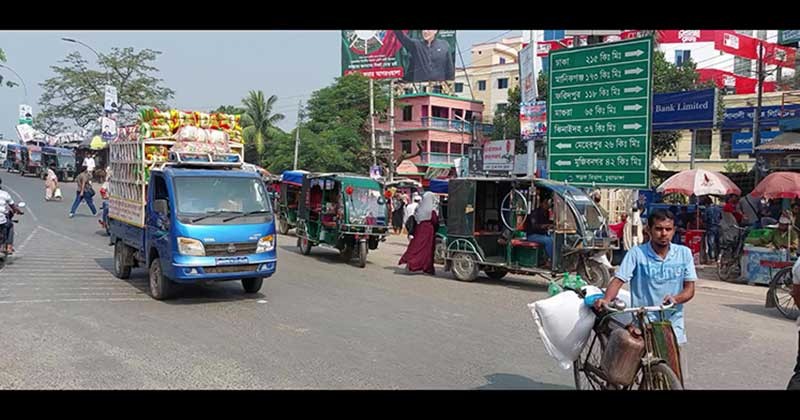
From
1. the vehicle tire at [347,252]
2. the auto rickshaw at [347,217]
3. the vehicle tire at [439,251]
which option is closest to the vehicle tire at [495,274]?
the vehicle tire at [439,251]

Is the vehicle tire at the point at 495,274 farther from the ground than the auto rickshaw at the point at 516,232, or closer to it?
closer to it

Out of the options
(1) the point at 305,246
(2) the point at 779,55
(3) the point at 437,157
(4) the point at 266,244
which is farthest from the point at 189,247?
(3) the point at 437,157

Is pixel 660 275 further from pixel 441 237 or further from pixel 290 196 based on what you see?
pixel 290 196

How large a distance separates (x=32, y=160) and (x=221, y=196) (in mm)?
43376

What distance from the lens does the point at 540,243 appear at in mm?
A: 12094

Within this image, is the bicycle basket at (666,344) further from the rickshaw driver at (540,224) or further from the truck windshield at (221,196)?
the rickshaw driver at (540,224)

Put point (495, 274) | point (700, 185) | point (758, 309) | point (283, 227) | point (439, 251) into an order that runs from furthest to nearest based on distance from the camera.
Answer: point (283, 227) → point (700, 185) → point (439, 251) → point (495, 274) → point (758, 309)

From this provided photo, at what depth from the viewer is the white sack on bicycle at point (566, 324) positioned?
4.84 metres

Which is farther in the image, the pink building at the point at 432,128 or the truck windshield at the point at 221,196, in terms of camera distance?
the pink building at the point at 432,128

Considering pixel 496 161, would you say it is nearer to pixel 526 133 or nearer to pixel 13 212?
pixel 526 133

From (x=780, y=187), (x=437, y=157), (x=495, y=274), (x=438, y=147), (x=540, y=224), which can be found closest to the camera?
(x=540, y=224)

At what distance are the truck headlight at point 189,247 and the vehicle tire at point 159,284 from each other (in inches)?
27.6

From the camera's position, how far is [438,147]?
5131cm

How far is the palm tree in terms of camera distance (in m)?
48.2
